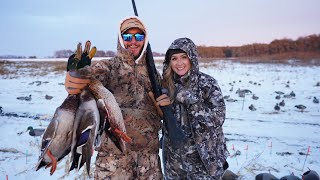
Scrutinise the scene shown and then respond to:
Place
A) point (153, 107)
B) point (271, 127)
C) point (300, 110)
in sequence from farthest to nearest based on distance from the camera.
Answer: point (300, 110), point (271, 127), point (153, 107)

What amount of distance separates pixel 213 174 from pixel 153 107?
34.9 inches

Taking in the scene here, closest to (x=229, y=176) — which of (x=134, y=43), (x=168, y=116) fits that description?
(x=168, y=116)

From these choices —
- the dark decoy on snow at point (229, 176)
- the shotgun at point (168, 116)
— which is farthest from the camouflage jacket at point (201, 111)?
the dark decoy on snow at point (229, 176)

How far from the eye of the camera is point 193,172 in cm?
285

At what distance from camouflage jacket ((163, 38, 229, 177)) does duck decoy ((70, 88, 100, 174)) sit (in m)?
1.00

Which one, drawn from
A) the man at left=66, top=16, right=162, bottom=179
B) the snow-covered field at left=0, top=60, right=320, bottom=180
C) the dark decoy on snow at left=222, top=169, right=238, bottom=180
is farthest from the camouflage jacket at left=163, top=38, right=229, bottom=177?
the snow-covered field at left=0, top=60, right=320, bottom=180

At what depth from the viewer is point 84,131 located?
1.94m

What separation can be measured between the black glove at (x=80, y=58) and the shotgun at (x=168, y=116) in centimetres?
81

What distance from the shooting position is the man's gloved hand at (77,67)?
78.5 inches

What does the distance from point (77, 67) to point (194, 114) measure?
1.24 metres

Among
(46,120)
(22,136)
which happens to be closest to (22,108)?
(46,120)

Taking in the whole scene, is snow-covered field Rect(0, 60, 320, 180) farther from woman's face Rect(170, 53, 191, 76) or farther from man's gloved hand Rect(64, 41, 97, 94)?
man's gloved hand Rect(64, 41, 97, 94)

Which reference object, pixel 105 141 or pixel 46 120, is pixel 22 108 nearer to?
pixel 46 120

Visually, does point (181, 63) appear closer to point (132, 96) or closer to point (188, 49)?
point (188, 49)
